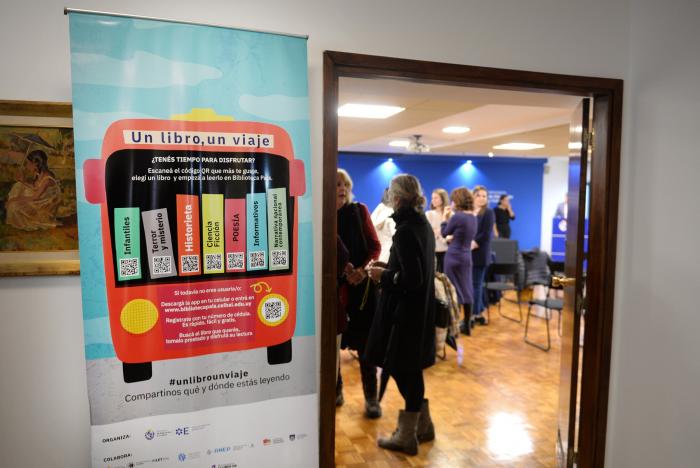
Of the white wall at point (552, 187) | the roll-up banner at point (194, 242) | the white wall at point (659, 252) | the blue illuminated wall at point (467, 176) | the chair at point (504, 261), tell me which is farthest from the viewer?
the white wall at point (552, 187)

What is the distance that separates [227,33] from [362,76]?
56 cm

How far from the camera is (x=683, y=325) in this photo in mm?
2223

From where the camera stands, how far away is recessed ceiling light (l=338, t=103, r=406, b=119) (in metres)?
4.67

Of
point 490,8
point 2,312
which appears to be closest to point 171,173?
point 2,312

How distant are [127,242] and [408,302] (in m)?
1.64

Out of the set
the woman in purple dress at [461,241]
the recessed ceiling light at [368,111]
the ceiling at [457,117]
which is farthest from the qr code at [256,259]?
the woman in purple dress at [461,241]

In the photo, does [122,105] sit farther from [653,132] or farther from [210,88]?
[653,132]

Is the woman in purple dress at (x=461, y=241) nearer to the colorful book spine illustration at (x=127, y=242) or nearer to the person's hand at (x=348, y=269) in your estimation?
the person's hand at (x=348, y=269)

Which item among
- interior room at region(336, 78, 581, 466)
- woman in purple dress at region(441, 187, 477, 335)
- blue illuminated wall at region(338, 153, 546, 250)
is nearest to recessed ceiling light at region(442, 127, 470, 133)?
interior room at region(336, 78, 581, 466)

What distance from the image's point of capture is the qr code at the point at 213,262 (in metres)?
1.73

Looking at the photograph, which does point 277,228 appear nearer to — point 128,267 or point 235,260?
point 235,260

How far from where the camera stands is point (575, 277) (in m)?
2.52

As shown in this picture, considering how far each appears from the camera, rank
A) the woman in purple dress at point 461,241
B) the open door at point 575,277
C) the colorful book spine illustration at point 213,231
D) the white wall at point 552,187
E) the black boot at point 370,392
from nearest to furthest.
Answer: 1. the colorful book spine illustration at point 213,231
2. the open door at point 575,277
3. the black boot at point 370,392
4. the woman in purple dress at point 461,241
5. the white wall at point 552,187

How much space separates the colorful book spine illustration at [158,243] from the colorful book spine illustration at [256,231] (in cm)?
26
